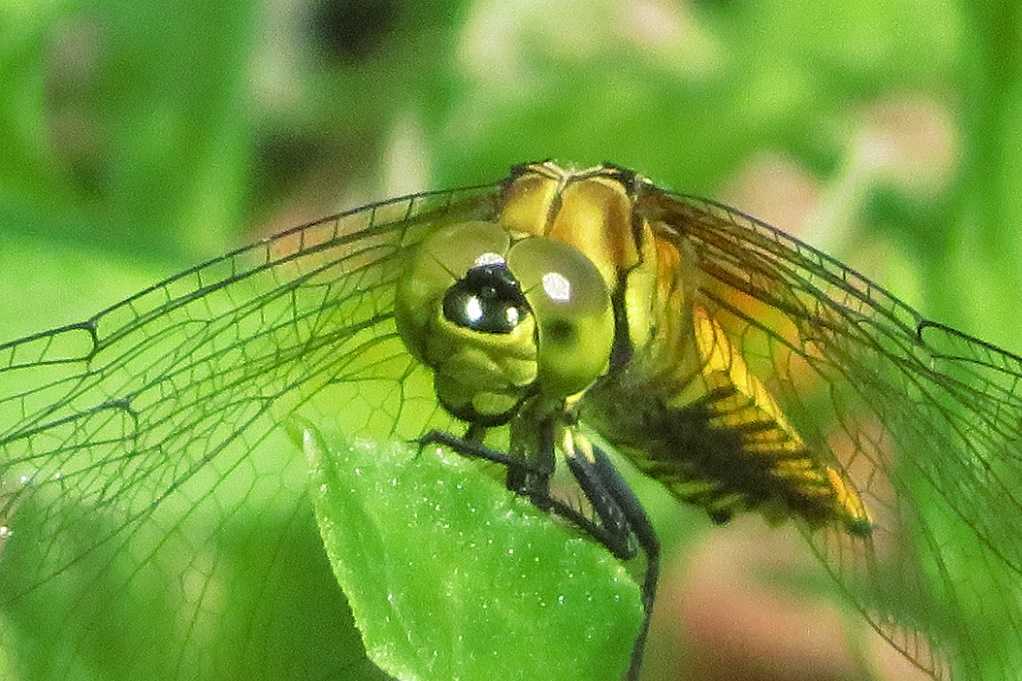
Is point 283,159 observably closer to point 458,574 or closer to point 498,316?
point 498,316

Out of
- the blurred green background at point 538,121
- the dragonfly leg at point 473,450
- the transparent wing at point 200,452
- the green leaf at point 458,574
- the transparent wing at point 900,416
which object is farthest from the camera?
the blurred green background at point 538,121

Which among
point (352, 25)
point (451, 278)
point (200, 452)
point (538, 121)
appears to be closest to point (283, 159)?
point (352, 25)

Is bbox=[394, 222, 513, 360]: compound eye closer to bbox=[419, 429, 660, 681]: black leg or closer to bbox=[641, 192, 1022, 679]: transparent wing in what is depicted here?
bbox=[419, 429, 660, 681]: black leg

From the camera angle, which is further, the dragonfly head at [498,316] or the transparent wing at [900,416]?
the transparent wing at [900,416]

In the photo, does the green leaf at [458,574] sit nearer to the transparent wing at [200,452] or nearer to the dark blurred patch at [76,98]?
the transparent wing at [200,452]

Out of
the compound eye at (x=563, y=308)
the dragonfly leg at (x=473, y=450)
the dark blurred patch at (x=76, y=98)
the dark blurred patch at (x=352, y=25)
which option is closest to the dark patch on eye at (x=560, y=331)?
the compound eye at (x=563, y=308)

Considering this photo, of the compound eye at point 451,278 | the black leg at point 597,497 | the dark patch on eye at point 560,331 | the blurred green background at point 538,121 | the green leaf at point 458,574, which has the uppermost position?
the blurred green background at point 538,121

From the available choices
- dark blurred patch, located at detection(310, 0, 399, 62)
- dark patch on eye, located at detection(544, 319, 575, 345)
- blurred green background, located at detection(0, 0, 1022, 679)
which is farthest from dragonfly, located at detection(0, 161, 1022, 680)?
dark blurred patch, located at detection(310, 0, 399, 62)

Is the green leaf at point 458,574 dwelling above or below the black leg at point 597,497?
below
